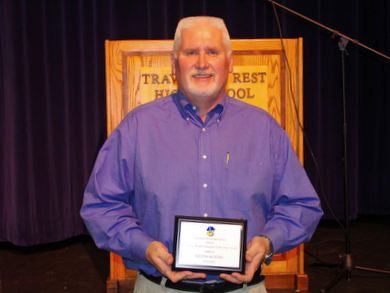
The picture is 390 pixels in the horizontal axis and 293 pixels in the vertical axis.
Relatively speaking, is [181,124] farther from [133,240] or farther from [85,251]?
[85,251]

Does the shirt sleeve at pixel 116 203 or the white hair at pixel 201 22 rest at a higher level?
the white hair at pixel 201 22

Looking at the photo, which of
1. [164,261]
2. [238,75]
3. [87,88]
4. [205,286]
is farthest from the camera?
[87,88]

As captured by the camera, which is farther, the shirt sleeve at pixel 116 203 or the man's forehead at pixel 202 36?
the man's forehead at pixel 202 36

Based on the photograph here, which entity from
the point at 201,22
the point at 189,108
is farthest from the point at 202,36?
the point at 189,108

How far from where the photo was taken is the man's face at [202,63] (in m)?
1.41

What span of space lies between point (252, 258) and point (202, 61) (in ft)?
2.14

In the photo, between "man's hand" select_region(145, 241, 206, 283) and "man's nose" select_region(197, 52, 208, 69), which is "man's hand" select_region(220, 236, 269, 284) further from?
"man's nose" select_region(197, 52, 208, 69)

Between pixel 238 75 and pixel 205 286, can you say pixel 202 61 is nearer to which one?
pixel 205 286

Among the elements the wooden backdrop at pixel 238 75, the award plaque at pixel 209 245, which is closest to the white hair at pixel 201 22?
the award plaque at pixel 209 245

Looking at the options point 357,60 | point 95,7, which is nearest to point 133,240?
point 95,7

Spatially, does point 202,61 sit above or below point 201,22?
below

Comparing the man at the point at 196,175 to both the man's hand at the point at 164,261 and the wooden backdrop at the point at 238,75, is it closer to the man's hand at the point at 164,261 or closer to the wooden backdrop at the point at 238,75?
the man's hand at the point at 164,261

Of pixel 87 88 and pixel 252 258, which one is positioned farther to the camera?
pixel 87 88

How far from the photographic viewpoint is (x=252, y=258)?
4.07 ft
